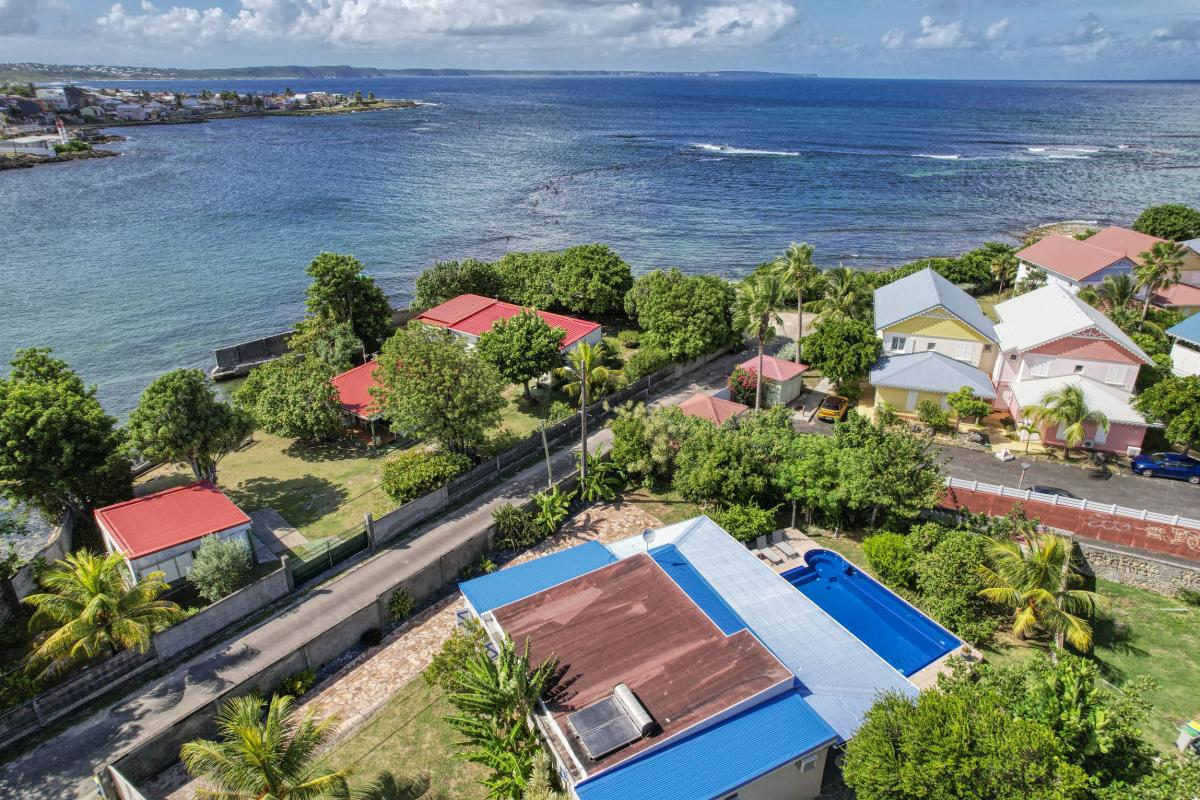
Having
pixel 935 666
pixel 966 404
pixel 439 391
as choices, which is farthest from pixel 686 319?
pixel 935 666

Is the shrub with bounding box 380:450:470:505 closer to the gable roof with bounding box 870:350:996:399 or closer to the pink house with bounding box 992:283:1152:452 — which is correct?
the gable roof with bounding box 870:350:996:399

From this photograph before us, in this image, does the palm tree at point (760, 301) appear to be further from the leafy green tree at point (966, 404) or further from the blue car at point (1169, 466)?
the blue car at point (1169, 466)

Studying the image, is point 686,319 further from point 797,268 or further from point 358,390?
point 358,390

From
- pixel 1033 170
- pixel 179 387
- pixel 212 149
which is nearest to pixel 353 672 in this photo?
pixel 179 387

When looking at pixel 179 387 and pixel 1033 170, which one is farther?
pixel 1033 170

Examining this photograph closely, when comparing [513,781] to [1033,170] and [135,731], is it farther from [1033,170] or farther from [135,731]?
[1033,170]
